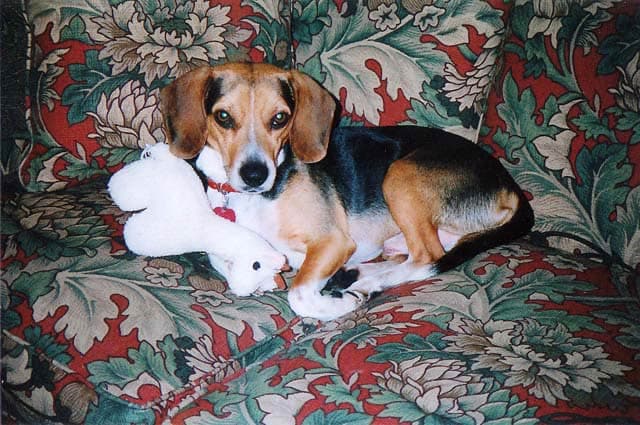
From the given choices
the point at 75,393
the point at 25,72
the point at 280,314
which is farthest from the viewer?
the point at 25,72

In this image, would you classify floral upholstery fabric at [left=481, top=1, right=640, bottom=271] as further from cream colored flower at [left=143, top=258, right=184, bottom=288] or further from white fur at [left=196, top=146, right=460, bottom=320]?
cream colored flower at [left=143, top=258, right=184, bottom=288]

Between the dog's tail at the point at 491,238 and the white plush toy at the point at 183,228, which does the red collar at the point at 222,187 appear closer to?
the white plush toy at the point at 183,228

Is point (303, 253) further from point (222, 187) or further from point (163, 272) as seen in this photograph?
point (163, 272)

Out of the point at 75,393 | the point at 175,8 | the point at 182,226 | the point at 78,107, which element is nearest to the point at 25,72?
the point at 78,107

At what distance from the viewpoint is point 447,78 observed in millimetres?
2881

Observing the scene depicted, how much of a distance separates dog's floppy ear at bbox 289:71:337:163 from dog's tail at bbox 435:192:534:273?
733mm

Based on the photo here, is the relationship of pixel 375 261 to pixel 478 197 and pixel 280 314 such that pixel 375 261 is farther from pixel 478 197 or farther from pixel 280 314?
pixel 280 314

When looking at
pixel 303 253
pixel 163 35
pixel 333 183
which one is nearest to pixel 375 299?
pixel 303 253

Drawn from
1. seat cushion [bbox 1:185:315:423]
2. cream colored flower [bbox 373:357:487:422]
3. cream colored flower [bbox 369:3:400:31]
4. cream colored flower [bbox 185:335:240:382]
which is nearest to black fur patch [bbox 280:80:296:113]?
cream colored flower [bbox 369:3:400:31]

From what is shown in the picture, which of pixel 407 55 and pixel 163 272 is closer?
pixel 163 272

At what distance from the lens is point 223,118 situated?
104 inches

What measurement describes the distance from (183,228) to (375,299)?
816mm

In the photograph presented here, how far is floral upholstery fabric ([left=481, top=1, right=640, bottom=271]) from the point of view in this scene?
2580mm

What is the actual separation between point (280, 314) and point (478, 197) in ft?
3.92
